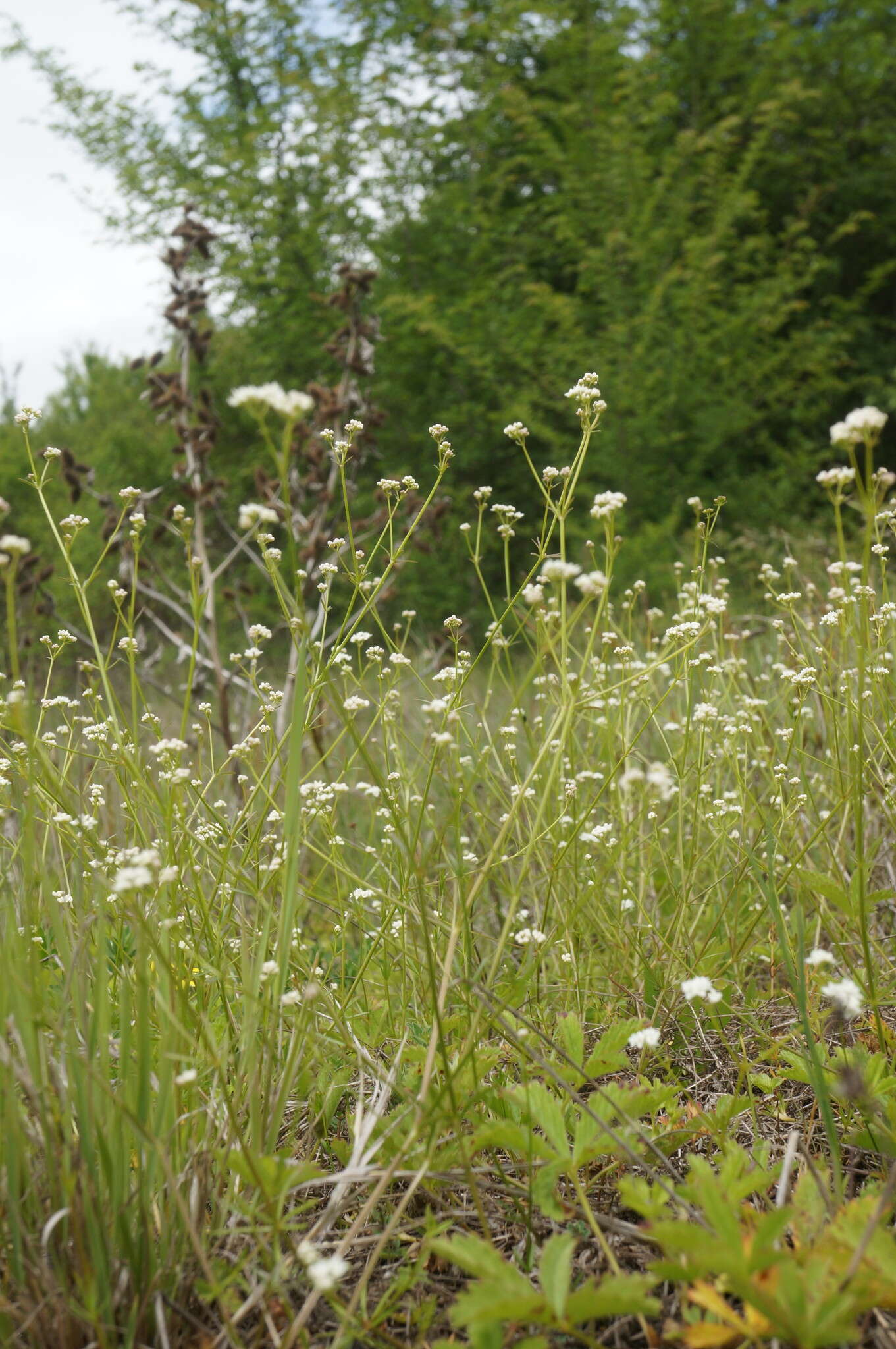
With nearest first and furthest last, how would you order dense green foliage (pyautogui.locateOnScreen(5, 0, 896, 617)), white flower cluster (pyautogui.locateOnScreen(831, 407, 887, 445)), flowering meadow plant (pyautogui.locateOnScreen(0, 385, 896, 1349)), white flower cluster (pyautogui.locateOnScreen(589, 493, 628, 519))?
flowering meadow plant (pyautogui.locateOnScreen(0, 385, 896, 1349)), white flower cluster (pyautogui.locateOnScreen(831, 407, 887, 445)), white flower cluster (pyautogui.locateOnScreen(589, 493, 628, 519)), dense green foliage (pyautogui.locateOnScreen(5, 0, 896, 617))

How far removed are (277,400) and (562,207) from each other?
9577 millimetres

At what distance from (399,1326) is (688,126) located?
1119cm

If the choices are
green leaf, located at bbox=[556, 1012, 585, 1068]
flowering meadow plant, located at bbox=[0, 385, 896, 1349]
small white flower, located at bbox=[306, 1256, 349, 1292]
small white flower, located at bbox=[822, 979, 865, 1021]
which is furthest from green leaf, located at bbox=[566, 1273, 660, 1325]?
green leaf, located at bbox=[556, 1012, 585, 1068]

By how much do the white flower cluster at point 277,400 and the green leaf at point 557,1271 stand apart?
0.97 meters

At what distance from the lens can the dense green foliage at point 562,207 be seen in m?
8.46

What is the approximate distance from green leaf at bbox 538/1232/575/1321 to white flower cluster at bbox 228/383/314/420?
3.19 ft

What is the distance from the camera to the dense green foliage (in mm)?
8461

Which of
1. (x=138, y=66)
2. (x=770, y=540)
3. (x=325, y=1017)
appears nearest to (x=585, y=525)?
(x=770, y=540)

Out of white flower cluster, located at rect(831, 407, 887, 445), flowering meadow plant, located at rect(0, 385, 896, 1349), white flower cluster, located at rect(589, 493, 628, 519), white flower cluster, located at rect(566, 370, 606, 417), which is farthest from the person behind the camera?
white flower cluster, located at rect(566, 370, 606, 417)

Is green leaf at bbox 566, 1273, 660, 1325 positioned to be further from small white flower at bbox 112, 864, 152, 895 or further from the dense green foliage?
the dense green foliage

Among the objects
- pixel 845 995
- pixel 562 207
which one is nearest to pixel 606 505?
pixel 845 995

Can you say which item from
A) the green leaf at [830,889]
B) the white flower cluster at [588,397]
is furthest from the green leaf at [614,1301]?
the white flower cluster at [588,397]

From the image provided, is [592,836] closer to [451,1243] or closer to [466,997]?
[466,997]

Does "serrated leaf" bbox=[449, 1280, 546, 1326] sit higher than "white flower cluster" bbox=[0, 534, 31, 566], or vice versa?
"white flower cluster" bbox=[0, 534, 31, 566]
